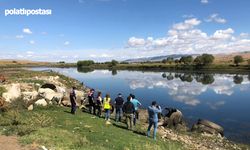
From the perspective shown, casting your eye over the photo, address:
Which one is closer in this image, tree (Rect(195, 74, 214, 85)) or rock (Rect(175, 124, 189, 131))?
rock (Rect(175, 124, 189, 131))

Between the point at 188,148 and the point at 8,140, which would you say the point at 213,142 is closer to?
the point at 188,148

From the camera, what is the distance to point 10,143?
630cm

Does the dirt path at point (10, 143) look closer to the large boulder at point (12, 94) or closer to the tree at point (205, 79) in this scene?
the large boulder at point (12, 94)

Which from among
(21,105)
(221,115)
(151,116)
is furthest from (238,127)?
(21,105)

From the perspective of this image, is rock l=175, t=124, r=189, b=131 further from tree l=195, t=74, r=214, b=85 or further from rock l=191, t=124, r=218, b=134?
tree l=195, t=74, r=214, b=85

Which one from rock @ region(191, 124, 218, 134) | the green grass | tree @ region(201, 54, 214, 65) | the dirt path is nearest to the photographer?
the dirt path

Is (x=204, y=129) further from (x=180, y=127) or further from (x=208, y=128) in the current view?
(x=180, y=127)

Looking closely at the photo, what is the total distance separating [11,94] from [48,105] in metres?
3.71

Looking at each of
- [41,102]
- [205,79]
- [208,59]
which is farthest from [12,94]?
[208,59]

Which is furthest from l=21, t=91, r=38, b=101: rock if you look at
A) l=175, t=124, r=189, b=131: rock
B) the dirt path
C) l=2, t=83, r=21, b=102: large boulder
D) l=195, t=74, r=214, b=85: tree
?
l=195, t=74, r=214, b=85: tree

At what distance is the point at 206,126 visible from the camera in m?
13.6

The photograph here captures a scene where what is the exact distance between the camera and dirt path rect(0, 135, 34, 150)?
594 centimetres

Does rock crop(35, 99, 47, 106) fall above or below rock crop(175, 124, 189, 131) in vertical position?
above

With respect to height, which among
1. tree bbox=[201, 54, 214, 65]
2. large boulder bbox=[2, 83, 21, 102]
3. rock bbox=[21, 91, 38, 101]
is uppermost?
tree bbox=[201, 54, 214, 65]
